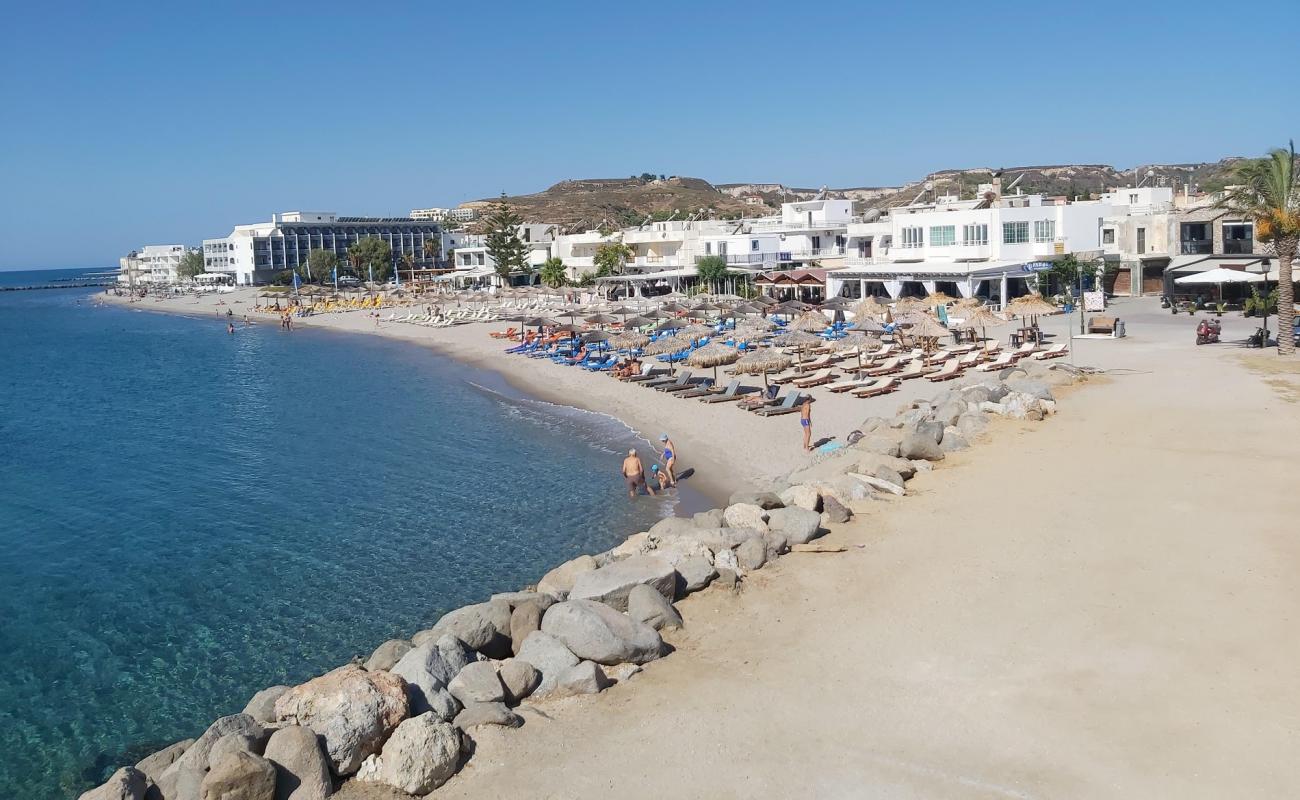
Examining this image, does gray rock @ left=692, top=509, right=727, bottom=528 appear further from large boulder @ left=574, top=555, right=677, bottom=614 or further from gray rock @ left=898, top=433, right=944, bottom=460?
gray rock @ left=898, top=433, right=944, bottom=460

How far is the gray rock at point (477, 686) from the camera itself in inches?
371

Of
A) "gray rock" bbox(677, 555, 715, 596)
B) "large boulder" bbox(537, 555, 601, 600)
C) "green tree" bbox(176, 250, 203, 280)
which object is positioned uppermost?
"green tree" bbox(176, 250, 203, 280)

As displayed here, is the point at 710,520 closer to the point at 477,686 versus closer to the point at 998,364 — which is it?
the point at 477,686

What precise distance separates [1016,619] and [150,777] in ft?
28.3

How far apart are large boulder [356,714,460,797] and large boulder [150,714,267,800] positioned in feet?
4.00

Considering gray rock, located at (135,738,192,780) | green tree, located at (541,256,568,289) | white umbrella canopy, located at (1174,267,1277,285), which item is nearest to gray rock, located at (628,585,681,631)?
gray rock, located at (135,738,192,780)

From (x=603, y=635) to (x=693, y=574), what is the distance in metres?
2.15

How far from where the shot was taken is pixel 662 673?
9.98m

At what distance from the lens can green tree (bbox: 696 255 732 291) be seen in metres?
61.3

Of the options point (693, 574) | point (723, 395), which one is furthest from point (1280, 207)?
point (693, 574)

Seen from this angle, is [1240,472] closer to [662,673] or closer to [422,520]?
[662,673]

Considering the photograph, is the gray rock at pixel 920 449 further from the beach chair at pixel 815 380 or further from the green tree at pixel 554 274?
the green tree at pixel 554 274

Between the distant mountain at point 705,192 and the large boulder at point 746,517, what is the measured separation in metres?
104

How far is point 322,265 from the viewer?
116562 millimetres
